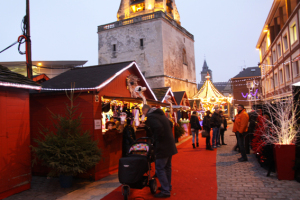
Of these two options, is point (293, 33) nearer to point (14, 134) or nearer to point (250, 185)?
point (250, 185)

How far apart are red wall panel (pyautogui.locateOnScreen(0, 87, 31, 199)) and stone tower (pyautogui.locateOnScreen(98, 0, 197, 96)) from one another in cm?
2811

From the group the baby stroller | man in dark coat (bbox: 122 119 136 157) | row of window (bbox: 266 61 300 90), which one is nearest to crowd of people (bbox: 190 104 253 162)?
man in dark coat (bbox: 122 119 136 157)

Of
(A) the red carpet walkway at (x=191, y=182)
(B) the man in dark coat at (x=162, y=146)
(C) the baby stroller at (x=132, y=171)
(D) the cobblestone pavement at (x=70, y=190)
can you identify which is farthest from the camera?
(D) the cobblestone pavement at (x=70, y=190)

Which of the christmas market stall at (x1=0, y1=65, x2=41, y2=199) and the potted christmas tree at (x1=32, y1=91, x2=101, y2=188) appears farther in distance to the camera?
the potted christmas tree at (x1=32, y1=91, x2=101, y2=188)

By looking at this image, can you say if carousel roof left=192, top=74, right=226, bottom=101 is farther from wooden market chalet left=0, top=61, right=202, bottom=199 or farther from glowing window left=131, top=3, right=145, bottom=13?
glowing window left=131, top=3, right=145, bottom=13

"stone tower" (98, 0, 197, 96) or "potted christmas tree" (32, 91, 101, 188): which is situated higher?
"stone tower" (98, 0, 197, 96)

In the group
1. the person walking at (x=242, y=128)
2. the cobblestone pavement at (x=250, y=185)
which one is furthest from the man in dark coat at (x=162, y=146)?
the person walking at (x=242, y=128)

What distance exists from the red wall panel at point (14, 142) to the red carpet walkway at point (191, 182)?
242cm

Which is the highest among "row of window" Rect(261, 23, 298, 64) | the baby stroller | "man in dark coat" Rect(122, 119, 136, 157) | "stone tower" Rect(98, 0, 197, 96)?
"stone tower" Rect(98, 0, 197, 96)

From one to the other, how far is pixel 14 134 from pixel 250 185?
240 inches

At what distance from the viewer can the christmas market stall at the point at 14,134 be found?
6.02 meters

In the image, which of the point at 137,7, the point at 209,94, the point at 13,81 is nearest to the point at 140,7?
the point at 137,7

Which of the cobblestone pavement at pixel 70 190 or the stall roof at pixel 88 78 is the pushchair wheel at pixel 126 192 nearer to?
the cobblestone pavement at pixel 70 190

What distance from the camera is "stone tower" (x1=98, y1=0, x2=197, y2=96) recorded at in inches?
1359
